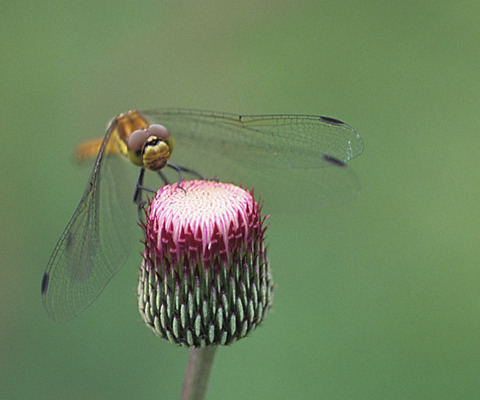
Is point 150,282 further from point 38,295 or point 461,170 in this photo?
point 461,170

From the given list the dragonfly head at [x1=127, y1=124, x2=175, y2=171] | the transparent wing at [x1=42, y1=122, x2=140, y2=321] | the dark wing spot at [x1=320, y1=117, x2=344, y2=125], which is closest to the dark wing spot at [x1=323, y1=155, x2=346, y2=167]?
the dark wing spot at [x1=320, y1=117, x2=344, y2=125]

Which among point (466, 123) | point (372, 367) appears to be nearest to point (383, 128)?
point (466, 123)

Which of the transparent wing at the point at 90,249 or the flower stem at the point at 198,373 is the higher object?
the transparent wing at the point at 90,249

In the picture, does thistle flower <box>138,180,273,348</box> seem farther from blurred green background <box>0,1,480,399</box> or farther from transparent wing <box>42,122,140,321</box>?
blurred green background <box>0,1,480,399</box>

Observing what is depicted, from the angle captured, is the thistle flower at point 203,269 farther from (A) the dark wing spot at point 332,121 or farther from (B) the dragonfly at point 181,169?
(A) the dark wing spot at point 332,121

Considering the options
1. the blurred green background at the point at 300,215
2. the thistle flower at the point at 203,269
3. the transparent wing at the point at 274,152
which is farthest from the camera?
the blurred green background at the point at 300,215

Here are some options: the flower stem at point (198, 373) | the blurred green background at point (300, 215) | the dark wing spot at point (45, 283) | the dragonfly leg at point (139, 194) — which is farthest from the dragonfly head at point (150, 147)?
the blurred green background at point (300, 215)

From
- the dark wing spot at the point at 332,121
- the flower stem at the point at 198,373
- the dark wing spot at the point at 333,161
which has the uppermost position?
the dark wing spot at the point at 332,121
